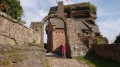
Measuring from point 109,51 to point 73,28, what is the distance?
5418mm

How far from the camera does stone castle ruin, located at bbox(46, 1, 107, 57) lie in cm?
2328

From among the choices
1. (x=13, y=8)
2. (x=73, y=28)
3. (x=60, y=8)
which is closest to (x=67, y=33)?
(x=73, y=28)

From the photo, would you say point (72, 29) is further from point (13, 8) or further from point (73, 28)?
point (13, 8)

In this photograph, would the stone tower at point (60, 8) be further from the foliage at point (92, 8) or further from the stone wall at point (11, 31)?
the stone wall at point (11, 31)

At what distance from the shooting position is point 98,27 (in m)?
47.6

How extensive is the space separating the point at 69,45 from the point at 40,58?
52.4 ft

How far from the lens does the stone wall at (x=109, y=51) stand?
57.9 feet

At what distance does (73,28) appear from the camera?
23.6 metres

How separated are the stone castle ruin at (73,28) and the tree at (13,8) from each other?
24.1ft

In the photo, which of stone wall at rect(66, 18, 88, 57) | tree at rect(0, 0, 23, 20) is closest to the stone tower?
stone wall at rect(66, 18, 88, 57)

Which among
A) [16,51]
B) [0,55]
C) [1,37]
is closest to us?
[0,55]

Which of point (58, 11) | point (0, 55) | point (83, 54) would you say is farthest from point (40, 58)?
point (58, 11)

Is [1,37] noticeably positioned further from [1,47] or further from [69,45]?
[69,45]

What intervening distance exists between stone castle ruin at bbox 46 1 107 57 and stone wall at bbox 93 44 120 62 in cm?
152
